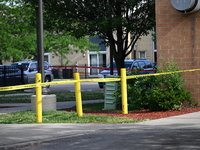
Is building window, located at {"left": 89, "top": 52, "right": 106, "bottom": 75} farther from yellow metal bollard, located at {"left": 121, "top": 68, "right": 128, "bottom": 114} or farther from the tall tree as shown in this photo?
yellow metal bollard, located at {"left": 121, "top": 68, "right": 128, "bottom": 114}

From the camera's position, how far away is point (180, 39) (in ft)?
48.2

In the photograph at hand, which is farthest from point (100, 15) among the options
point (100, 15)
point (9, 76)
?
point (9, 76)

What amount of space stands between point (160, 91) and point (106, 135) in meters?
4.63

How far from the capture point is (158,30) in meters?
14.9

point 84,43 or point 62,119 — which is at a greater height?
point 84,43

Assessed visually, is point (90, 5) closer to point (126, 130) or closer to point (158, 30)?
point (158, 30)

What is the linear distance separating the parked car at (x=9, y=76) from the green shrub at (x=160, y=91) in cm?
1944

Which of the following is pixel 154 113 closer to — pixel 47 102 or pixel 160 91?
pixel 160 91

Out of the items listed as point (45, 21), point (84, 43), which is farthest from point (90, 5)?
point (84, 43)

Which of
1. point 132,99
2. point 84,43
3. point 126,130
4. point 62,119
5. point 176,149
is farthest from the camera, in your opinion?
point 84,43

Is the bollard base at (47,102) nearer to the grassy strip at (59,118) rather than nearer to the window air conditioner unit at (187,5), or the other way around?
the grassy strip at (59,118)

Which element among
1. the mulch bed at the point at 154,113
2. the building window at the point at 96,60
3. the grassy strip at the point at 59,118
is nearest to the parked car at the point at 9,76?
the grassy strip at the point at 59,118

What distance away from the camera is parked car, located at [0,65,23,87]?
33062 mm

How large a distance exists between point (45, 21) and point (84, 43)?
2760cm
